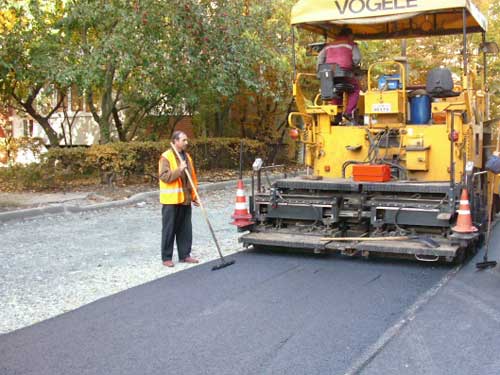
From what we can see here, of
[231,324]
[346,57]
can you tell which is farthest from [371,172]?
[231,324]

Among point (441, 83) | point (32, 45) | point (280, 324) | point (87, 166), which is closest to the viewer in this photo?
point (280, 324)

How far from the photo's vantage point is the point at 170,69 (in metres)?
13.4

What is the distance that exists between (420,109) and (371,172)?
1348mm

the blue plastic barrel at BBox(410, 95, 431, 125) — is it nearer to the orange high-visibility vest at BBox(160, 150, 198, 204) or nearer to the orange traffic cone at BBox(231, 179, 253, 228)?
the orange traffic cone at BBox(231, 179, 253, 228)

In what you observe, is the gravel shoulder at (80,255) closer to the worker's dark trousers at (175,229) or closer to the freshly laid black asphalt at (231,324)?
the worker's dark trousers at (175,229)

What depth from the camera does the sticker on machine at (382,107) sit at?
8625 mm

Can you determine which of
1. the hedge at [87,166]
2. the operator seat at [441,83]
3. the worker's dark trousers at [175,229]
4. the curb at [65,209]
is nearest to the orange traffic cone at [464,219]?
the operator seat at [441,83]

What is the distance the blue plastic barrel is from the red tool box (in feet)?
3.30

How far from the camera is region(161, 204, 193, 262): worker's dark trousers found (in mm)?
7844

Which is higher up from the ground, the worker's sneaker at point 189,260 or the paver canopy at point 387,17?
the paver canopy at point 387,17

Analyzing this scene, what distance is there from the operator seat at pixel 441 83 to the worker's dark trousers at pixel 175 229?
11.3ft

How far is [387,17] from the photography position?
332 inches

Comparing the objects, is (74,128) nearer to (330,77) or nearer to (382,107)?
(330,77)

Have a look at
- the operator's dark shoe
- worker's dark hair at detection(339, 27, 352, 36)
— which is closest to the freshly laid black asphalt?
the operator's dark shoe
